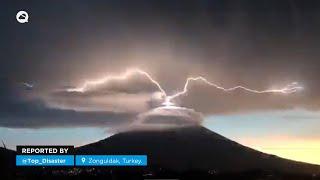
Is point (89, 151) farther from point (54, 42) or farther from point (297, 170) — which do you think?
point (297, 170)

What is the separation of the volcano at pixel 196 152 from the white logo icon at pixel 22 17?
37.8 inches

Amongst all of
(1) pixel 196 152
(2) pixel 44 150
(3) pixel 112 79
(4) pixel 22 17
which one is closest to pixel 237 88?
(1) pixel 196 152

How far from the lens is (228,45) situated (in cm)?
321

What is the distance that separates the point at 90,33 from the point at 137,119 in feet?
1.97

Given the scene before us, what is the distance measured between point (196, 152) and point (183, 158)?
87 millimetres

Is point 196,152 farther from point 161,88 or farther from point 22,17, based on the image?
point 22,17

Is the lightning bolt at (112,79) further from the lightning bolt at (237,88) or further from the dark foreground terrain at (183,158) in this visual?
the dark foreground terrain at (183,158)

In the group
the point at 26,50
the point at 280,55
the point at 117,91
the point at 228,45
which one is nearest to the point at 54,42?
the point at 26,50

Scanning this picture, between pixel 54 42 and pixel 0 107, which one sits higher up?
pixel 54 42

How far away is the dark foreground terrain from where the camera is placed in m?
3.09

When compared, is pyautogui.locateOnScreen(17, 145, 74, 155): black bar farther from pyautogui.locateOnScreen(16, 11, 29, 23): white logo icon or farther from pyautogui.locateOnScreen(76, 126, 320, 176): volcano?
pyautogui.locateOnScreen(16, 11, 29, 23): white logo icon

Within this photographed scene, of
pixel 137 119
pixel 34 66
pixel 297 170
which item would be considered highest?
pixel 34 66

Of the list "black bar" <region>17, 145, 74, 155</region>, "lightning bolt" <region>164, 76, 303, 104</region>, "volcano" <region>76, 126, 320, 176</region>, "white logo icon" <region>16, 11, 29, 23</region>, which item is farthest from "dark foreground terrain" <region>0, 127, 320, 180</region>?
"white logo icon" <region>16, 11, 29, 23</region>

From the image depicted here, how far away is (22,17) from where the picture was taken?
3154 mm
